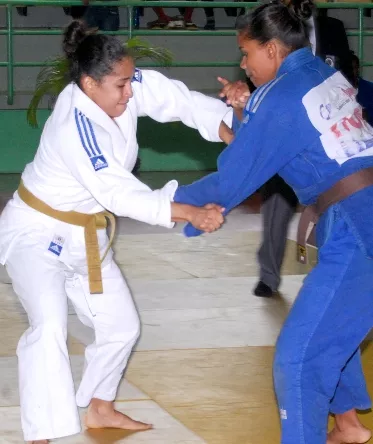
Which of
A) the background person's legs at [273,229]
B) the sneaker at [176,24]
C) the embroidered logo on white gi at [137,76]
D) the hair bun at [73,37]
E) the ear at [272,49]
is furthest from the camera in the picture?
the sneaker at [176,24]

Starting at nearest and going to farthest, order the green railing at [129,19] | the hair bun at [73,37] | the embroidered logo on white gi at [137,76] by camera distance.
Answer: the hair bun at [73,37]
the embroidered logo on white gi at [137,76]
the green railing at [129,19]

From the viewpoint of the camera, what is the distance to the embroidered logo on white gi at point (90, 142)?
3.76 metres

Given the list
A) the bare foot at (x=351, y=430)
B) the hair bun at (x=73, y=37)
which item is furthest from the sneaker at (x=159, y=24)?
the bare foot at (x=351, y=430)

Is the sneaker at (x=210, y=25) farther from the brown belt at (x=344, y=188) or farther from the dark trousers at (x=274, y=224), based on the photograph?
the brown belt at (x=344, y=188)

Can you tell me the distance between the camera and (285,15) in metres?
3.55

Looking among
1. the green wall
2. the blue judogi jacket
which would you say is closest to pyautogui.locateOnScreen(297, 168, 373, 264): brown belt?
the blue judogi jacket

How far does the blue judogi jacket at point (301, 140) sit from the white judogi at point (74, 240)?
1.35 feet

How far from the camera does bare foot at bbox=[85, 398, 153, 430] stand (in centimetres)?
421

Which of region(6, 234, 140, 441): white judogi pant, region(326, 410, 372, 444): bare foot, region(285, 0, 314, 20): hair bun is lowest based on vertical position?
region(326, 410, 372, 444): bare foot

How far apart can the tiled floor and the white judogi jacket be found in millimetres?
872

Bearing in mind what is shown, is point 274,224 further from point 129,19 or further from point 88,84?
point 129,19

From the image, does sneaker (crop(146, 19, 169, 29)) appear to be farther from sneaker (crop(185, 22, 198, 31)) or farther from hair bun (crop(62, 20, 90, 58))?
hair bun (crop(62, 20, 90, 58))

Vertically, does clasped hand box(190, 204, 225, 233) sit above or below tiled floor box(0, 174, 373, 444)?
above

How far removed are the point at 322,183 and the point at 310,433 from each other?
2.98ft
